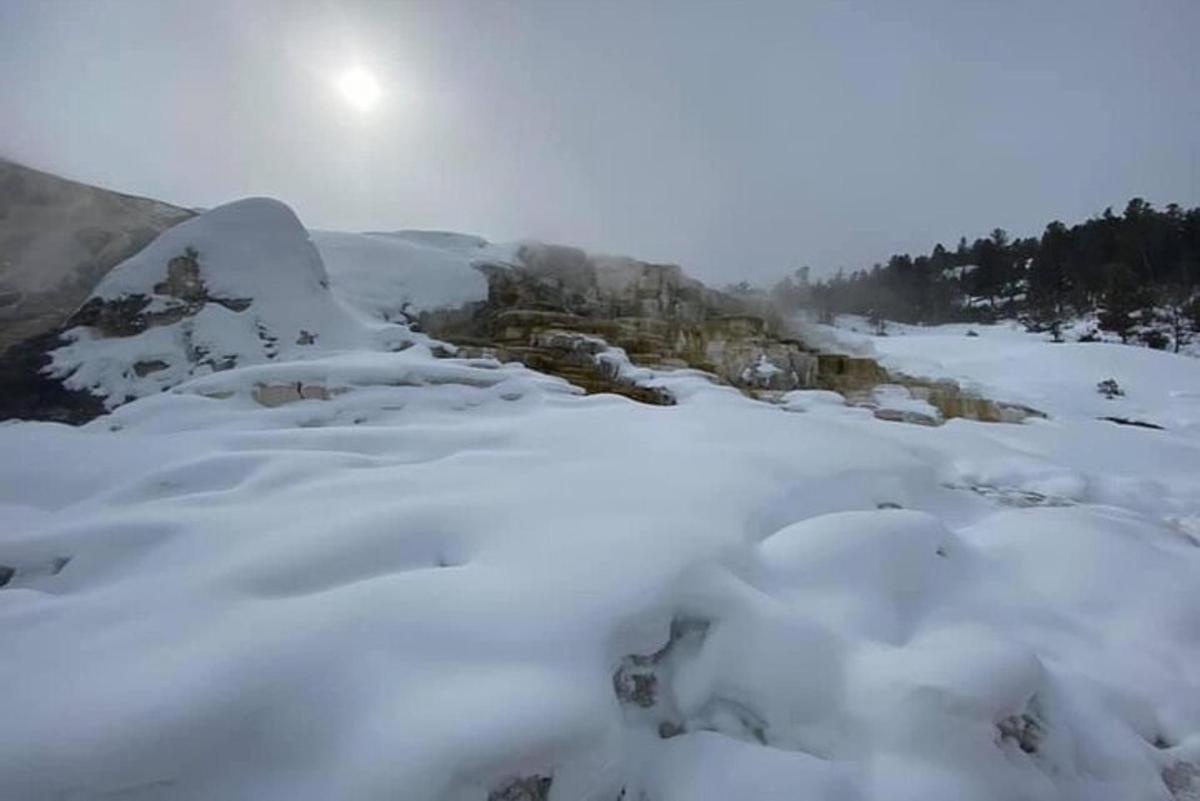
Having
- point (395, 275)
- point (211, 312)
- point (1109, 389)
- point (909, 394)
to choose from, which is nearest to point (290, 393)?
point (211, 312)

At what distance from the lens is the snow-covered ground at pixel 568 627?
1.29 meters

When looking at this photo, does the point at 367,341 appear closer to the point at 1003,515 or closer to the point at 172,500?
the point at 172,500

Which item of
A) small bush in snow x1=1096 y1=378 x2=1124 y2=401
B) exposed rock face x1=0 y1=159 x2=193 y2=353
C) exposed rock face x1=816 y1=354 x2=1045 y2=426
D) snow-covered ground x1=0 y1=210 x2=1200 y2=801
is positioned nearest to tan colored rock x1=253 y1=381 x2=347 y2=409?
snow-covered ground x1=0 y1=210 x2=1200 y2=801

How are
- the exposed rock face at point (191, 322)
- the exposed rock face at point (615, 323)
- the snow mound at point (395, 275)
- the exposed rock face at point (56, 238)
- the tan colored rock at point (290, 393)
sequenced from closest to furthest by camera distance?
the tan colored rock at point (290, 393) → the exposed rock face at point (191, 322) → the exposed rock face at point (615, 323) → the exposed rock face at point (56, 238) → the snow mound at point (395, 275)

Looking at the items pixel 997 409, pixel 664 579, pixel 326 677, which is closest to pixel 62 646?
pixel 326 677

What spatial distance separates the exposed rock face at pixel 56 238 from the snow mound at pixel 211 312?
6.26 ft

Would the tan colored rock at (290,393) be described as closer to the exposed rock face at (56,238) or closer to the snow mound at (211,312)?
the snow mound at (211,312)

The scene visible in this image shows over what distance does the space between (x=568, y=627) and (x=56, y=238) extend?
1349 cm

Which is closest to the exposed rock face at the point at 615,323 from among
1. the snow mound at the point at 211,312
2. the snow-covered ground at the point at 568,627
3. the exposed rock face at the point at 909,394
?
the exposed rock face at the point at 909,394

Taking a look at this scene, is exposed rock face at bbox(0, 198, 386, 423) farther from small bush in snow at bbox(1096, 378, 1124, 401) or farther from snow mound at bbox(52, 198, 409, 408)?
small bush in snow at bbox(1096, 378, 1124, 401)

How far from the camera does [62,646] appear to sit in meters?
1.50

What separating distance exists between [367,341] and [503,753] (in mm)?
7897

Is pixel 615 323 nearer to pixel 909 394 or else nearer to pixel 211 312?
pixel 909 394

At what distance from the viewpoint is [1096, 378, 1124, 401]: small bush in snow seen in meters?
10.7
